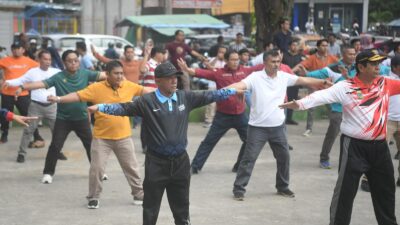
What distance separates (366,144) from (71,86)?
431 centimetres

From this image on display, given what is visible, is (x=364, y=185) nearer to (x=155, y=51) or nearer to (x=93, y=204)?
(x=93, y=204)

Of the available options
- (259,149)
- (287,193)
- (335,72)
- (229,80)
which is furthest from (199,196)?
(335,72)

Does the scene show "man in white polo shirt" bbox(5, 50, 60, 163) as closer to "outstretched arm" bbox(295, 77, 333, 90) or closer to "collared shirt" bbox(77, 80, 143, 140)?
"collared shirt" bbox(77, 80, 143, 140)

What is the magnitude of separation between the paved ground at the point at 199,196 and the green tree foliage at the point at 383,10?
3323cm

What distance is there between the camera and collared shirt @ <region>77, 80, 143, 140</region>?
8.06 metres

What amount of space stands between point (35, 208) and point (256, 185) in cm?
298

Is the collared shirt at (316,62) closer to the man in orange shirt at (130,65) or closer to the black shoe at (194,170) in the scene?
the man in orange shirt at (130,65)

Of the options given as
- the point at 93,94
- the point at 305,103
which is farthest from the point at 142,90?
the point at 305,103

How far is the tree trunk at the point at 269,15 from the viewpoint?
17.1 meters

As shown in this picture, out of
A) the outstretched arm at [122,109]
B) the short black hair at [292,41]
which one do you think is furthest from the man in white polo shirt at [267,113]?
the short black hair at [292,41]

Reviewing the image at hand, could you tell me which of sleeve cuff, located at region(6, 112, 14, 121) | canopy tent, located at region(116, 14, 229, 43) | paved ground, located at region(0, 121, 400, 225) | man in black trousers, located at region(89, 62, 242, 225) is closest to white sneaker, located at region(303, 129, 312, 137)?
paved ground, located at region(0, 121, 400, 225)

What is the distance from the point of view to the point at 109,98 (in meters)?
8.05

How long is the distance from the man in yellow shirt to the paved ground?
0.29 metres

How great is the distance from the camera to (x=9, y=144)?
12.5 m
